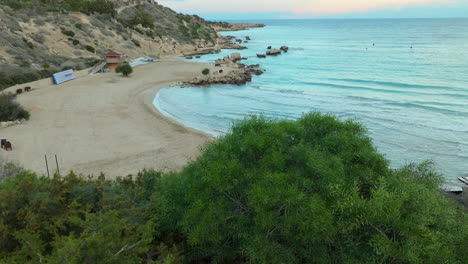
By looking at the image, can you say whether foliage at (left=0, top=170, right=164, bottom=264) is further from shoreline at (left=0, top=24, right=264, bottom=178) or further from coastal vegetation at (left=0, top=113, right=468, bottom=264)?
shoreline at (left=0, top=24, right=264, bottom=178)

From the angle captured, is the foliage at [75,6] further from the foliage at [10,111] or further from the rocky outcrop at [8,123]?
the rocky outcrop at [8,123]

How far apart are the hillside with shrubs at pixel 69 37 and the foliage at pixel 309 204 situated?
1286 inches

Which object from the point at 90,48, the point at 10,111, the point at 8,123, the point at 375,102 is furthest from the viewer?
the point at 90,48

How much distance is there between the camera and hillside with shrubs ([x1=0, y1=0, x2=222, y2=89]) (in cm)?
4038

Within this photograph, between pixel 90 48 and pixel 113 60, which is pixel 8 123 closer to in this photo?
Answer: pixel 113 60

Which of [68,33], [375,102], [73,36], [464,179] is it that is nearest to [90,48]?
[73,36]

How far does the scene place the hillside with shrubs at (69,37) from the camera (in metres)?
40.4

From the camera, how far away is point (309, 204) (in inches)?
259

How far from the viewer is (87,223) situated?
7.36m

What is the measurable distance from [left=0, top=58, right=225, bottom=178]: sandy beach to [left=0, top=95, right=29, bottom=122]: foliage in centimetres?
82

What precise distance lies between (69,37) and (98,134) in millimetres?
39840

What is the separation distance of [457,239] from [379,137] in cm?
1813

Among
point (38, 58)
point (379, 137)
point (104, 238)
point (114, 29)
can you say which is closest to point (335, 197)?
point (104, 238)

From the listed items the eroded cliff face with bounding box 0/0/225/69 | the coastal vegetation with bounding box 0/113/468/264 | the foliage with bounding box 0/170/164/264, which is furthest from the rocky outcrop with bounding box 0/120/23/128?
the eroded cliff face with bounding box 0/0/225/69
